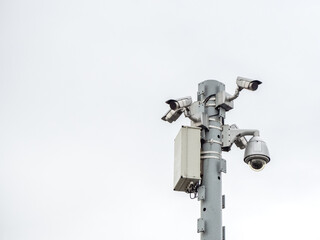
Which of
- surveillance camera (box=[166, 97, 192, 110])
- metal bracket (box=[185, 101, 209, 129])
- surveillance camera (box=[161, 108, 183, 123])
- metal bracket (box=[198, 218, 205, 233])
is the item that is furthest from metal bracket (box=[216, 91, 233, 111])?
metal bracket (box=[198, 218, 205, 233])

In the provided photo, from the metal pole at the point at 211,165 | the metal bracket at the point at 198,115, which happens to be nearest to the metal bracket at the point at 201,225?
the metal pole at the point at 211,165

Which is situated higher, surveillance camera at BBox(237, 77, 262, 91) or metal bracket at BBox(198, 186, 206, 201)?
surveillance camera at BBox(237, 77, 262, 91)

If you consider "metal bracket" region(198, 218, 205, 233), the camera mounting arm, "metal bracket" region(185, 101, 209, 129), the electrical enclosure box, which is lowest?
"metal bracket" region(198, 218, 205, 233)

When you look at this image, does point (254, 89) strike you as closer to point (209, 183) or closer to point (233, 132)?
point (233, 132)

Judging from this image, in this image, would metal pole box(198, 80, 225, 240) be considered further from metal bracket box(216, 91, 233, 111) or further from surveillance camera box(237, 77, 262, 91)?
surveillance camera box(237, 77, 262, 91)

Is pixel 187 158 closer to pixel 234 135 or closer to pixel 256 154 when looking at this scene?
pixel 234 135

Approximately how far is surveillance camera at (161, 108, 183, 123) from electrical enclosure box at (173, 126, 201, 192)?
0.37 m

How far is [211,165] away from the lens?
32.8 ft

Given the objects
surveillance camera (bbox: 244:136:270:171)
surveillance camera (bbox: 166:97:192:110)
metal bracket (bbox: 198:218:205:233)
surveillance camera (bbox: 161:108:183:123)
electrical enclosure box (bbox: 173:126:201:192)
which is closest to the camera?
metal bracket (bbox: 198:218:205:233)

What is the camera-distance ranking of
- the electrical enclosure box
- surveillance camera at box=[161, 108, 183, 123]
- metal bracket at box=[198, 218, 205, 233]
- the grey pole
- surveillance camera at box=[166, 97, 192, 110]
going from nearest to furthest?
metal bracket at box=[198, 218, 205, 233], the grey pole, the electrical enclosure box, surveillance camera at box=[166, 97, 192, 110], surveillance camera at box=[161, 108, 183, 123]

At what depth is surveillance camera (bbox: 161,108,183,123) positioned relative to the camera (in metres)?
10.4

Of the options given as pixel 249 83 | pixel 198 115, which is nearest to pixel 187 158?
pixel 198 115

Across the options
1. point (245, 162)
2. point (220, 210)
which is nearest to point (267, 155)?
point (245, 162)

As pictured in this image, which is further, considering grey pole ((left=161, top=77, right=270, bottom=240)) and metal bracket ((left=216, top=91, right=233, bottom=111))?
metal bracket ((left=216, top=91, right=233, bottom=111))
